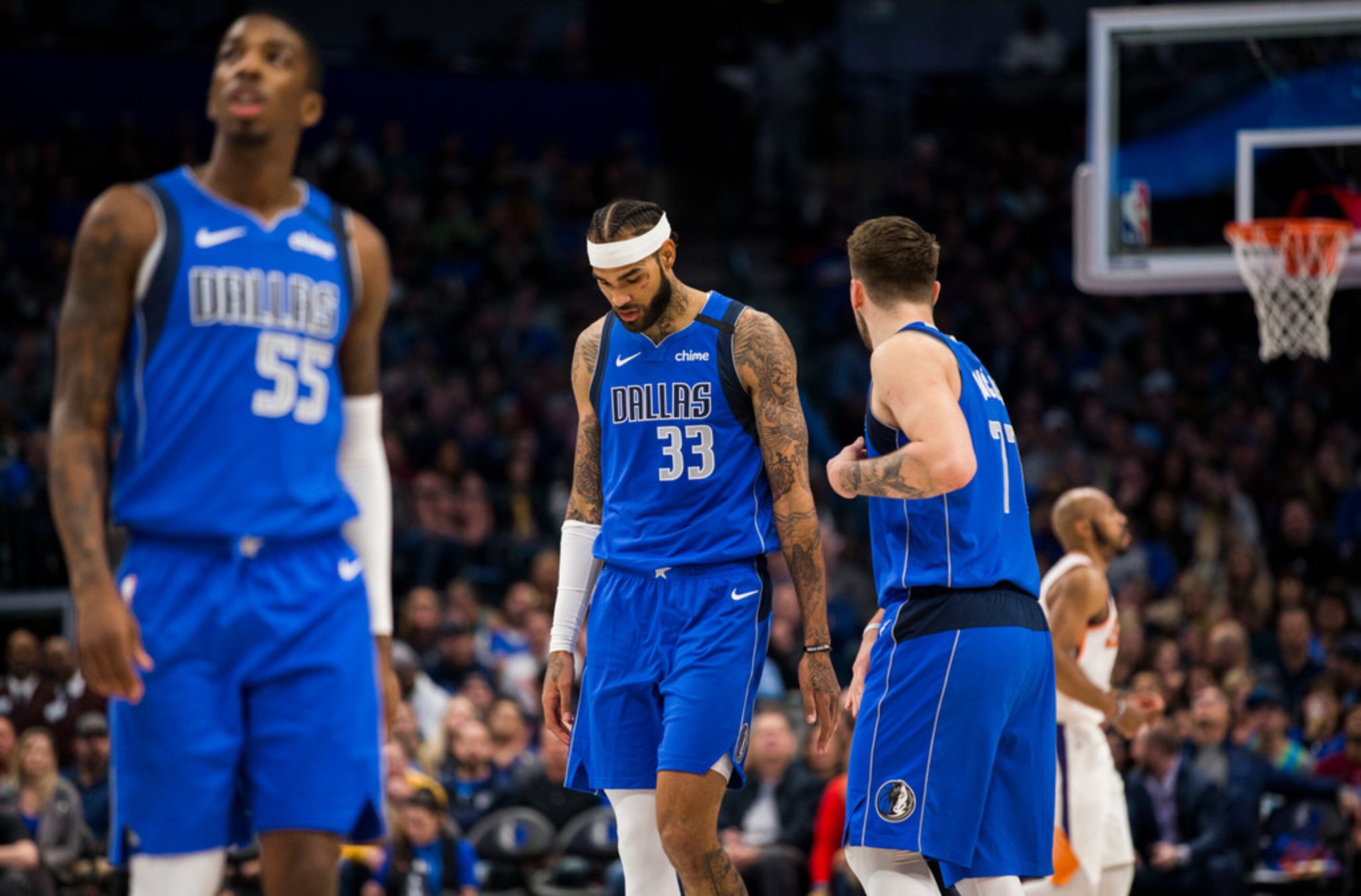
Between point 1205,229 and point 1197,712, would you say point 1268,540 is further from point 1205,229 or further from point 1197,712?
point 1205,229

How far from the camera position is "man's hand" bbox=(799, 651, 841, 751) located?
5.31 metres

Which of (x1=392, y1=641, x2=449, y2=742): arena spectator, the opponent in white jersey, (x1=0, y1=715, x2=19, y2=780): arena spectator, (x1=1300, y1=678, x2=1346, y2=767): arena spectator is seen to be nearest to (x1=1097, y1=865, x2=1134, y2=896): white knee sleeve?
the opponent in white jersey

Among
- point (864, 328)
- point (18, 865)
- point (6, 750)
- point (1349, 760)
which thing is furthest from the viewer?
point (6, 750)

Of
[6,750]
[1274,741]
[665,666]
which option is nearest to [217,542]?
[665,666]

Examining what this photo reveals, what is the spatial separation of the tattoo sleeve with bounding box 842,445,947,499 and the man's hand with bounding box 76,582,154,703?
2234 mm

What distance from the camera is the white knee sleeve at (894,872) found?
16.1ft

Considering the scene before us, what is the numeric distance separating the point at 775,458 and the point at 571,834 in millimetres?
5588

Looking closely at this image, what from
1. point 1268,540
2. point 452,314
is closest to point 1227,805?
point 1268,540

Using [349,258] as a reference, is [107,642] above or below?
below

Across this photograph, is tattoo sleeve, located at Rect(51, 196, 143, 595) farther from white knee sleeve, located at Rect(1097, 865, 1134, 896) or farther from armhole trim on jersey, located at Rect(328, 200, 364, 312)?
white knee sleeve, located at Rect(1097, 865, 1134, 896)

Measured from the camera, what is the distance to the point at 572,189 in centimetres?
2069

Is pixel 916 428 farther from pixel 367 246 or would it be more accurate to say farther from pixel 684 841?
pixel 367 246

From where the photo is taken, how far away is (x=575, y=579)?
18.9ft

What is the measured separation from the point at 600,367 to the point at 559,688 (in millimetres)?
1107
